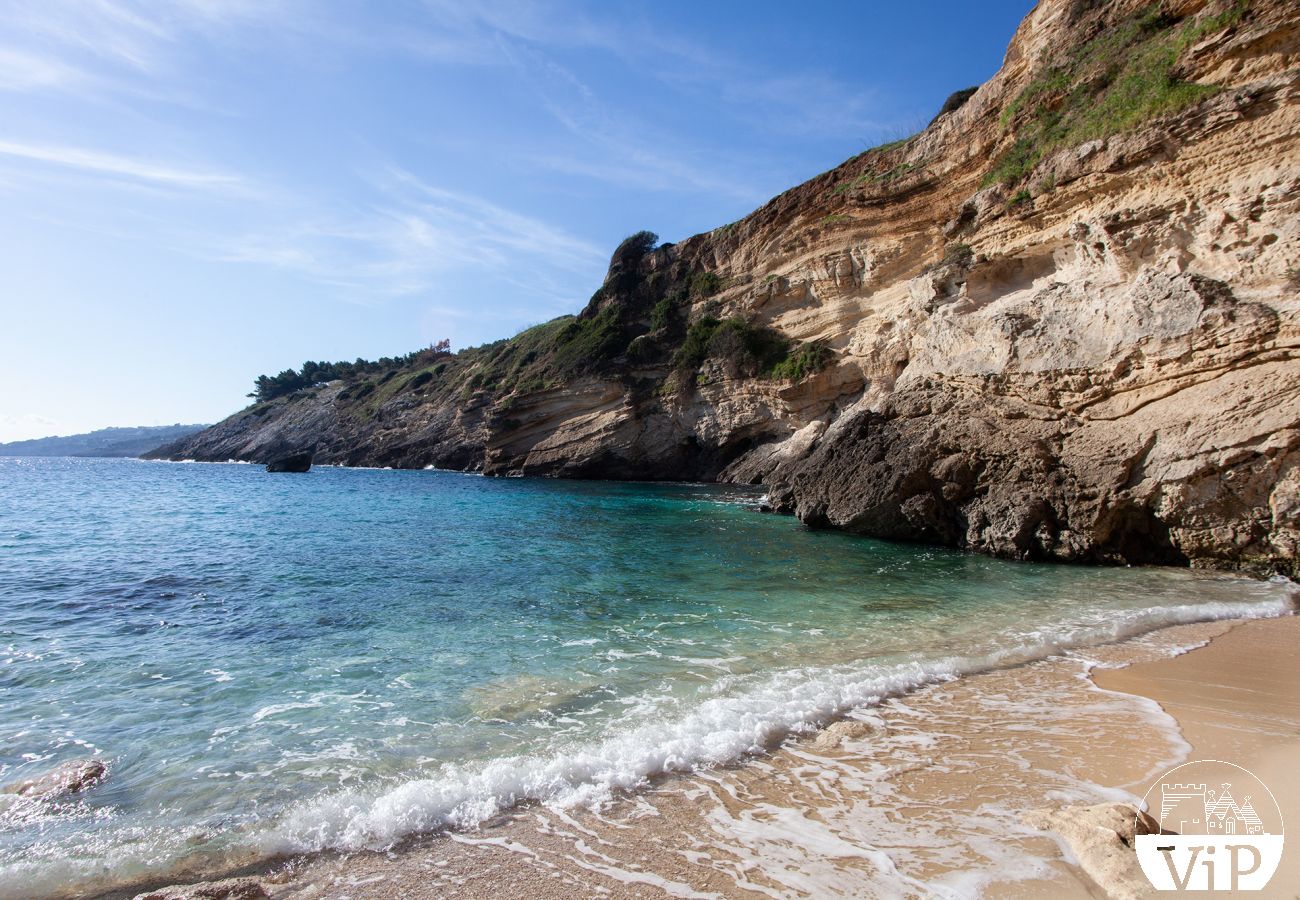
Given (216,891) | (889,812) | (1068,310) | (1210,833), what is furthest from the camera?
(1068,310)

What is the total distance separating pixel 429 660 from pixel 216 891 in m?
3.58

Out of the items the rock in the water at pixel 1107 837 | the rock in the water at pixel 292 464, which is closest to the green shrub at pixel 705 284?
the rock in the water at pixel 292 464

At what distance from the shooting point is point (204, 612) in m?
8.34

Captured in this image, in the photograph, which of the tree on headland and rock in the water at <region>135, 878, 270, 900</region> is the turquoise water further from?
the tree on headland

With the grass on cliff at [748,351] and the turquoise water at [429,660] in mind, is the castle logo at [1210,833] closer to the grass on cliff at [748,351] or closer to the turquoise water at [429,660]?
the turquoise water at [429,660]

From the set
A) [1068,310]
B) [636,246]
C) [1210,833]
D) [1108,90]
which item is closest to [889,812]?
[1210,833]

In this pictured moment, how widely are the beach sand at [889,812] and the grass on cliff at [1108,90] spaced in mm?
13738

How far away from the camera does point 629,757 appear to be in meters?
4.36

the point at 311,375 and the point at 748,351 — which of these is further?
the point at 311,375

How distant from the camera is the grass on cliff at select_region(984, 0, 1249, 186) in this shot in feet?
43.2

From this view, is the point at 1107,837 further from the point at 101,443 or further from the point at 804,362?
the point at 101,443

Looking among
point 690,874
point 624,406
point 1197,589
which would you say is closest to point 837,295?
point 624,406

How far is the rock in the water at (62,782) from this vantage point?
3.97 m

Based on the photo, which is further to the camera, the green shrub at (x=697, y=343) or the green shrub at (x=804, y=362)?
the green shrub at (x=697, y=343)
